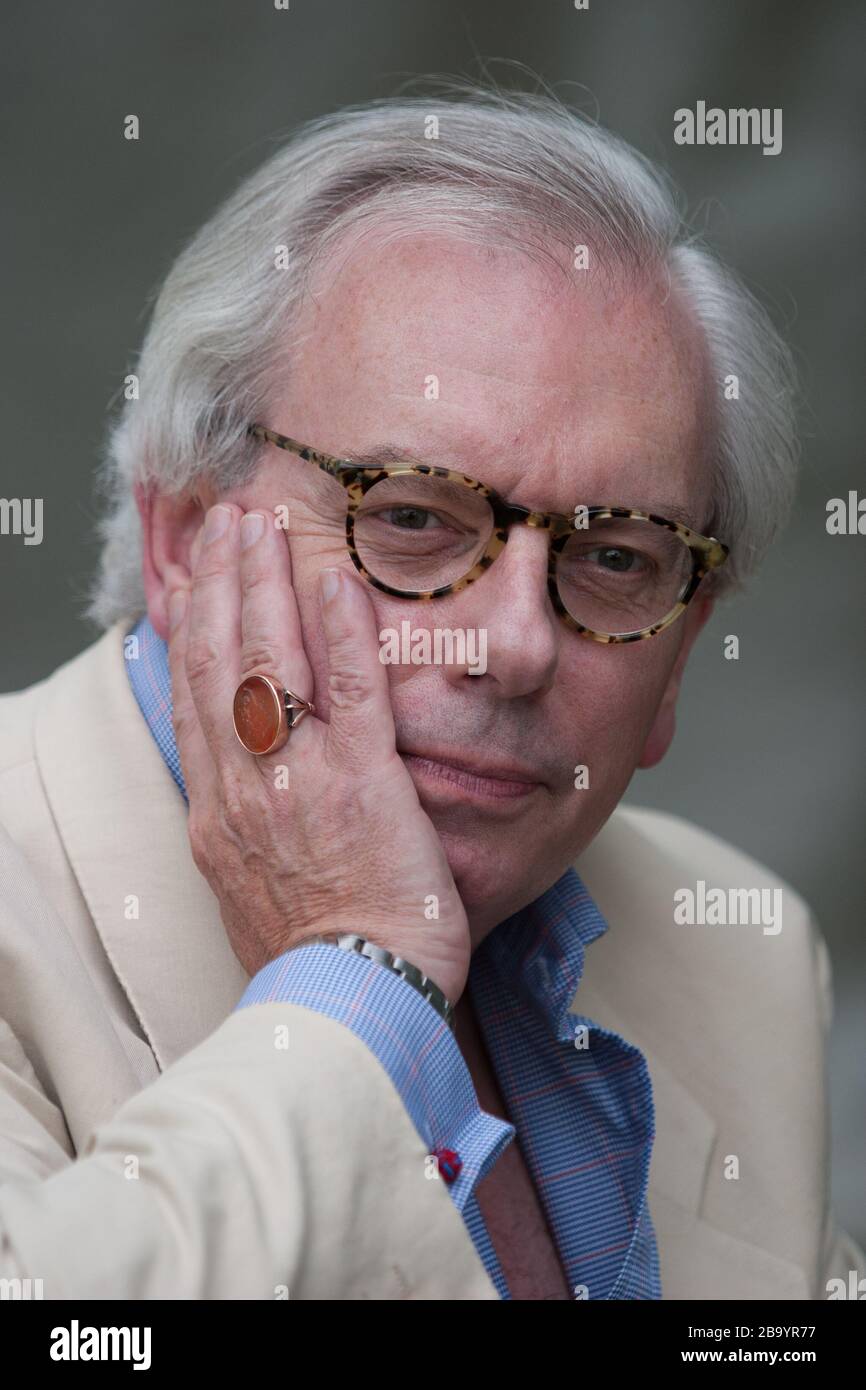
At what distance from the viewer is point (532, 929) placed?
199cm

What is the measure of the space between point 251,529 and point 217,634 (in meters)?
0.13

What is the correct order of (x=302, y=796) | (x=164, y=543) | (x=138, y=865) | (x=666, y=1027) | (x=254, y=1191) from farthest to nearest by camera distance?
(x=666, y=1027)
(x=164, y=543)
(x=138, y=865)
(x=302, y=796)
(x=254, y=1191)

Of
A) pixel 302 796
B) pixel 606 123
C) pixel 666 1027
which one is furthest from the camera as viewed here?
pixel 606 123

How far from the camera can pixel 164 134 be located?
10.1 ft

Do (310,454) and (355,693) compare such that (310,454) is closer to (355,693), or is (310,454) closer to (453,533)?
(453,533)

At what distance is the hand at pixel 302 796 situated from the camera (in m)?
1.56

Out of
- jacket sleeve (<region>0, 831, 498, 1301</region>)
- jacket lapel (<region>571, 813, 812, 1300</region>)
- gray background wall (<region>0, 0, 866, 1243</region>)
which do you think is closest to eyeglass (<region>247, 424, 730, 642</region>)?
jacket sleeve (<region>0, 831, 498, 1301</region>)

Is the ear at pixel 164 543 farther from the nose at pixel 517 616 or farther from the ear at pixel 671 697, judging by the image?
the ear at pixel 671 697

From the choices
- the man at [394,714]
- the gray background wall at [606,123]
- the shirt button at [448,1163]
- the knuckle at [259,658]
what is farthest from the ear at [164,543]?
the gray background wall at [606,123]

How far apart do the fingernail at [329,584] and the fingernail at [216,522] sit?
0.16m

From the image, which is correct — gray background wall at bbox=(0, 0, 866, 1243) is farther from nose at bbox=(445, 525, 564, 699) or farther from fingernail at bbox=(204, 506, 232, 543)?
nose at bbox=(445, 525, 564, 699)

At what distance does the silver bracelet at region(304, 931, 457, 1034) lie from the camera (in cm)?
147

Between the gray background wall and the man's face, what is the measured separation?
130 cm

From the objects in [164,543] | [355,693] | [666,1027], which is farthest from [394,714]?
[666,1027]
